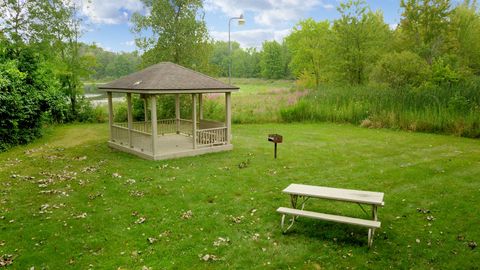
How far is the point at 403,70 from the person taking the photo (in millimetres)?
21594

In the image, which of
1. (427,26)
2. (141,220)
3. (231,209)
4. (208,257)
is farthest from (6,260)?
(427,26)

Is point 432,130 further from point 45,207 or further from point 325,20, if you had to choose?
point 325,20

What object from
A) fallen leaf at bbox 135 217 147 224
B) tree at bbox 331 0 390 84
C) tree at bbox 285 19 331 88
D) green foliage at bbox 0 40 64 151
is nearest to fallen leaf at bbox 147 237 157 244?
fallen leaf at bbox 135 217 147 224

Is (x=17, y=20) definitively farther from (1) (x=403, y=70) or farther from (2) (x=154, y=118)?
(1) (x=403, y=70)

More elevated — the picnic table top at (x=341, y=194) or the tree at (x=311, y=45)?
the tree at (x=311, y=45)

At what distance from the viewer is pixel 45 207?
24.8 feet

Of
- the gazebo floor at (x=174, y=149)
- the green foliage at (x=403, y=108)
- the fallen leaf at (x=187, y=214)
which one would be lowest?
the fallen leaf at (x=187, y=214)

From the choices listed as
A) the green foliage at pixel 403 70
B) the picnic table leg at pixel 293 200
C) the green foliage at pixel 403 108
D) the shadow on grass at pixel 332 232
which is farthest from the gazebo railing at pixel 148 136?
the green foliage at pixel 403 70

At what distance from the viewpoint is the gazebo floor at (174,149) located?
11.9 m

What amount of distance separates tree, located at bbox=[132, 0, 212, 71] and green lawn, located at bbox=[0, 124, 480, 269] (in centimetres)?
823

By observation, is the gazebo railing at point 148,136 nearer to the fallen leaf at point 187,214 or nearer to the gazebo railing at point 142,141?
the gazebo railing at point 142,141

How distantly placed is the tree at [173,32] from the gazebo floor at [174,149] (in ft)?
22.0

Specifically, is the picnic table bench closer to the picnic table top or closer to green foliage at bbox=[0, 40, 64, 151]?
the picnic table top

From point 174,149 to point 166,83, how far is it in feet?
8.18
